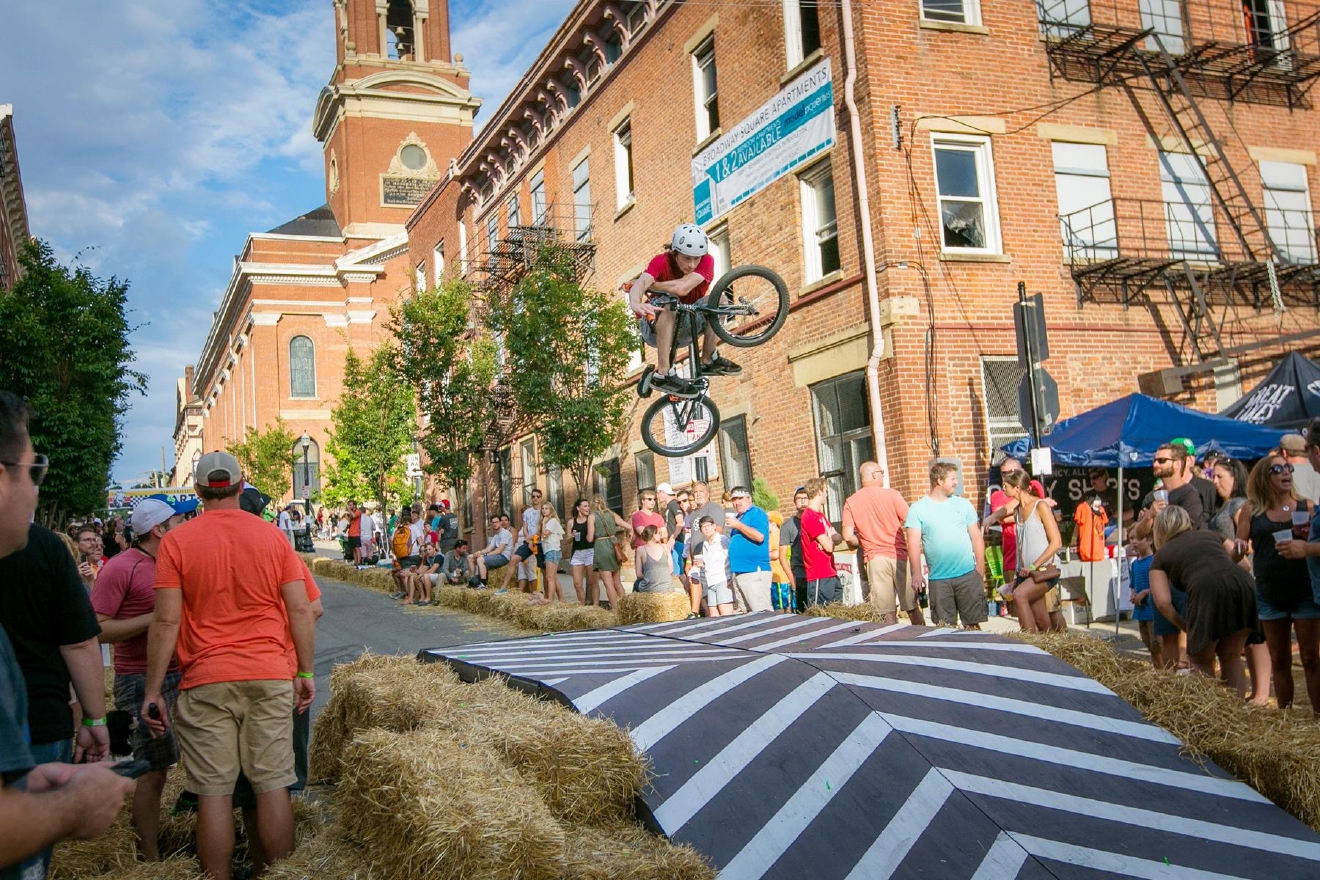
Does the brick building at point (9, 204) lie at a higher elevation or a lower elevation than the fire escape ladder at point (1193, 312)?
higher

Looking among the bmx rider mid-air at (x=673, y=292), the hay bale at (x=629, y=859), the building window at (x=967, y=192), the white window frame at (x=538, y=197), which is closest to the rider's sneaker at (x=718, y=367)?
the bmx rider mid-air at (x=673, y=292)

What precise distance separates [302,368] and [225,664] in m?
68.7

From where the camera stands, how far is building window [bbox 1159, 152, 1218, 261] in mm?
18047

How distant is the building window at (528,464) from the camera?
3069 centimetres

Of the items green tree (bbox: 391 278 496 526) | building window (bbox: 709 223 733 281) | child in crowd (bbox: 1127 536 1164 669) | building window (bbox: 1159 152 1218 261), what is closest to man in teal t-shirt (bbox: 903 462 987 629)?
child in crowd (bbox: 1127 536 1164 669)

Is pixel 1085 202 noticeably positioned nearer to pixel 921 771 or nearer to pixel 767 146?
pixel 767 146

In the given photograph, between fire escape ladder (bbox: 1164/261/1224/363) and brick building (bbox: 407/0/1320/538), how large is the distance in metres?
0.05

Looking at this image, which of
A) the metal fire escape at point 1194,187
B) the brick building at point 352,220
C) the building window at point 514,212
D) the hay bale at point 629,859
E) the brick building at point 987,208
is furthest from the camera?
the brick building at point 352,220

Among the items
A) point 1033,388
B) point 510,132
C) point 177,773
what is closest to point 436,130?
point 510,132

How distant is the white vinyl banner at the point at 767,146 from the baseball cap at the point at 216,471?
13.6m

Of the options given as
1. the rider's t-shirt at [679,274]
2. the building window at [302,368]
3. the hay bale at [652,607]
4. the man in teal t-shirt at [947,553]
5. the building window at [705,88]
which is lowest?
the hay bale at [652,607]

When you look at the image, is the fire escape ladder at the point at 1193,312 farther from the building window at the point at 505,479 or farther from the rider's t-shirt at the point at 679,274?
the building window at the point at 505,479

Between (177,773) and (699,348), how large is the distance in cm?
554

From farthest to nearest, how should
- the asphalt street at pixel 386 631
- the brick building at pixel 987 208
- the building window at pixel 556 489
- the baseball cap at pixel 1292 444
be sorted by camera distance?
the building window at pixel 556 489 → the brick building at pixel 987 208 → the asphalt street at pixel 386 631 → the baseball cap at pixel 1292 444
